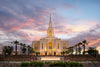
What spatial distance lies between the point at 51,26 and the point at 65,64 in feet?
277

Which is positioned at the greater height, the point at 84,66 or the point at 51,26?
the point at 51,26

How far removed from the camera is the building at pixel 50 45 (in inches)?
3440

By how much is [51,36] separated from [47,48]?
1012cm

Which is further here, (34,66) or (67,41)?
(67,41)

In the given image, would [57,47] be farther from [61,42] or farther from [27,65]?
[27,65]

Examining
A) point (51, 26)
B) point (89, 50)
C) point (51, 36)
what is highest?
point (51, 26)

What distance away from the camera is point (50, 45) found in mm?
92312

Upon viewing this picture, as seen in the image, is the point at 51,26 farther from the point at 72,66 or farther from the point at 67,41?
the point at 72,66

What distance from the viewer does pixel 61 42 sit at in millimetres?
90750

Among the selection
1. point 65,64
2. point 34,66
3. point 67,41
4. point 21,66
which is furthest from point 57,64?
point 67,41

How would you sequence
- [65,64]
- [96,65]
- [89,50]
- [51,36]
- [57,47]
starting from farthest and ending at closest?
[51,36], [57,47], [89,50], [96,65], [65,64]

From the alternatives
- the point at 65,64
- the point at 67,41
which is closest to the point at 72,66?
the point at 65,64

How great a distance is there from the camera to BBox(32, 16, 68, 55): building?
87375mm

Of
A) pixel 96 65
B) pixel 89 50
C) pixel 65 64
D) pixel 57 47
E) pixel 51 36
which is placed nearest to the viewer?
pixel 65 64
